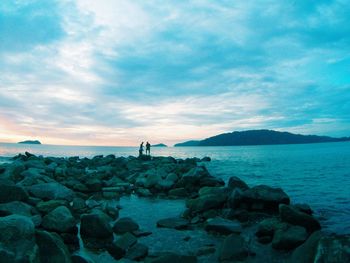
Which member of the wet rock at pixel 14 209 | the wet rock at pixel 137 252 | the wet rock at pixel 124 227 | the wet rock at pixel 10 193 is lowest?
the wet rock at pixel 137 252

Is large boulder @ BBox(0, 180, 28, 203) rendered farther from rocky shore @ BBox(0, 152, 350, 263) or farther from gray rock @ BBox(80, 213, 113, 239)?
gray rock @ BBox(80, 213, 113, 239)

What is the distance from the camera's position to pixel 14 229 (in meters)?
6.12

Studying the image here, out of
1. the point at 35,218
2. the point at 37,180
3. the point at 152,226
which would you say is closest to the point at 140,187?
the point at 37,180

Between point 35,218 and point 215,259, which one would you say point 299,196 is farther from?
point 35,218

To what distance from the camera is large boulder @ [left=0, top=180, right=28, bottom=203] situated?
10.5 metres

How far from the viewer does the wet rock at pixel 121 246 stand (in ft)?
28.0

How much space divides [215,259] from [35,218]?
5.79 metres

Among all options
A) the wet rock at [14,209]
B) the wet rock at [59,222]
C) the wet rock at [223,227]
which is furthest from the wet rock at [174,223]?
the wet rock at [14,209]

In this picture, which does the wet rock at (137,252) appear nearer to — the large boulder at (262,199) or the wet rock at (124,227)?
the wet rock at (124,227)

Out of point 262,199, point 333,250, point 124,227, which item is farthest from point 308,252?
point 124,227

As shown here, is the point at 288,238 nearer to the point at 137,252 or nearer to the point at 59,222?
the point at 137,252

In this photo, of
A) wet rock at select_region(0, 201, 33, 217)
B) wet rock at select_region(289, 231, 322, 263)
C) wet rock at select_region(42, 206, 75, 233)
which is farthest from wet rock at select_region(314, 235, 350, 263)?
wet rock at select_region(0, 201, 33, 217)

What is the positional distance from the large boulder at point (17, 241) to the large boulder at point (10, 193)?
4825 millimetres

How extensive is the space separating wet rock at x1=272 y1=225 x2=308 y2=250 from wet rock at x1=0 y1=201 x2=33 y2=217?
316 inches
